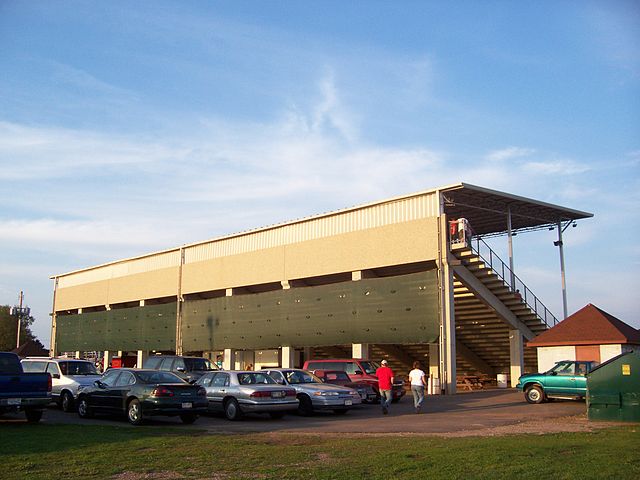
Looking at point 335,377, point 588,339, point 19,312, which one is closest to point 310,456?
point 335,377

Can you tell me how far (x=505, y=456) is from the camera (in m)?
11.2

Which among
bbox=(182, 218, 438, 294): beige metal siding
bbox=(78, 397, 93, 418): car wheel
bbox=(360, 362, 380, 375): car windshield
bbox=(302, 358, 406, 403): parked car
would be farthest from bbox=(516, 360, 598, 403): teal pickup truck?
bbox=(78, 397, 93, 418): car wheel

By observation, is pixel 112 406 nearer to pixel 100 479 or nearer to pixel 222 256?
pixel 100 479

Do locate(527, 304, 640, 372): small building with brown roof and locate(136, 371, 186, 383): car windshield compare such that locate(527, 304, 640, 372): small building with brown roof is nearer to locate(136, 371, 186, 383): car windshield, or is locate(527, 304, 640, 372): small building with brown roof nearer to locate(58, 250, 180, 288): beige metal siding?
locate(136, 371, 186, 383): car windshield

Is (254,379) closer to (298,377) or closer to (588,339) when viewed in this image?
(298,377)

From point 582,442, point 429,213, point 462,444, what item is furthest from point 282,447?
point 429,213

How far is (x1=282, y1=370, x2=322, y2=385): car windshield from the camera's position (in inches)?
871

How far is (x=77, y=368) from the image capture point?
22.8 meters

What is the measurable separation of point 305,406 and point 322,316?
57.2 feet

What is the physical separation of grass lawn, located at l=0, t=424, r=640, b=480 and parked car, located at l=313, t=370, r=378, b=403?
36.5 feet

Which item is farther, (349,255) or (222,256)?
(222,256)

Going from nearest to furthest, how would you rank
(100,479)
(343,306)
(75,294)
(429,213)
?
1. (100,479)
2. (429,213)
3. (343,306)
4. (75,294)

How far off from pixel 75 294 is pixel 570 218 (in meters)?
43.6

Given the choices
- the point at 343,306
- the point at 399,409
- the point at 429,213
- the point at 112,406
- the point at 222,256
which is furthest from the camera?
the point at 222,256
